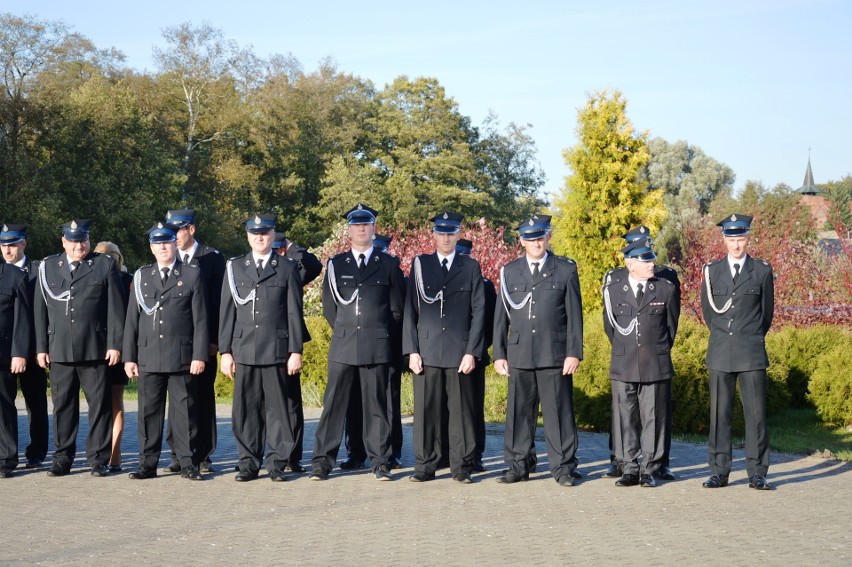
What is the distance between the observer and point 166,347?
934 centimetres

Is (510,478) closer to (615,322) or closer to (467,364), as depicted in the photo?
(467,364)

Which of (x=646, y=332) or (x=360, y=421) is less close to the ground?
(x=646, y=332)

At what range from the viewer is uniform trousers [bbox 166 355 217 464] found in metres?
9.55

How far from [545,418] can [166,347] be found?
335 cm

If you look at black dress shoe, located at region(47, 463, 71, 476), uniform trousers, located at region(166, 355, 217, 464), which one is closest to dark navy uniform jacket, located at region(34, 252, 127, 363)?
uniform trousers, located at region(166, 355, 217, 464)

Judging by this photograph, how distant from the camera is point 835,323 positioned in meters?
18.6

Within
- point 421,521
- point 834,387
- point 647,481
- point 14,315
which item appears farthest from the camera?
point 834,387

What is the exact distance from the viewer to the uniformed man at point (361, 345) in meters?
9.37

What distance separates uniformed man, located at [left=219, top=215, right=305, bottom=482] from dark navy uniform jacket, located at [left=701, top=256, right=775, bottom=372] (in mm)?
3605

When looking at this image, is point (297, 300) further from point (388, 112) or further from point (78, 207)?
point (388, 112)

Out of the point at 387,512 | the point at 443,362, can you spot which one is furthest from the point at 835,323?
the point at 387,512

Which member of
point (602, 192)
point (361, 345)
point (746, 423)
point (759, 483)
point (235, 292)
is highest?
point (602, 192)

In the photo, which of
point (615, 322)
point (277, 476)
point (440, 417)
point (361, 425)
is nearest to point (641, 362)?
point (615, 322)

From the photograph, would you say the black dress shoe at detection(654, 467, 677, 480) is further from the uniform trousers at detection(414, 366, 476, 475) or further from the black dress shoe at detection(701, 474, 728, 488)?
the uniform trousers at detection(414, 366, 476, 475)
